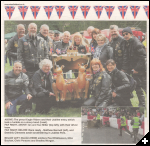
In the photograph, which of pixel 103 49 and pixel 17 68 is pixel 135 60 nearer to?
pixel 103 49

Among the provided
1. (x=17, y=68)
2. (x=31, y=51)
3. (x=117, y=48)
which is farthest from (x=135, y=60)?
(x=17, y=68)

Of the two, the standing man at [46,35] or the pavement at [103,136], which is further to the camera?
the standing man at [46,35]

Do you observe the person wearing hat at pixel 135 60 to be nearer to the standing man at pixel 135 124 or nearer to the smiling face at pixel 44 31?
the standing man at pixel 135 124

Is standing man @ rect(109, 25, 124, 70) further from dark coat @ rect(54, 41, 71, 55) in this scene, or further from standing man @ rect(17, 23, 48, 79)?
standing man @ rect(17, 23, 48, 79)

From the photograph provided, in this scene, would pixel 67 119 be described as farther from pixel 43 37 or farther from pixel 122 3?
pixel 122 3

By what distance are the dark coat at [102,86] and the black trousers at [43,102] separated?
753mm

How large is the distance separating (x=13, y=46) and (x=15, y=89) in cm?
73

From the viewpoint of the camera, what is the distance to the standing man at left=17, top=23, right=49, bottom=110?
11.8 ft

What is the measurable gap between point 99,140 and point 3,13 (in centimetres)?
267

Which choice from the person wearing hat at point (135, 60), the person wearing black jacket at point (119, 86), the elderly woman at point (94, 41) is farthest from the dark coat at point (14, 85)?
the person wearing hat at point (135, 60)

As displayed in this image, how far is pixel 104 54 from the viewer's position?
141 inches

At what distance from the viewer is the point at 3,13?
3576 mm

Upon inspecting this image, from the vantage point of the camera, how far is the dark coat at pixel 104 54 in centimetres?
357

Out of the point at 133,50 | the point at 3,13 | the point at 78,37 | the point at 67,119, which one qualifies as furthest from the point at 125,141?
the point at 3,13
